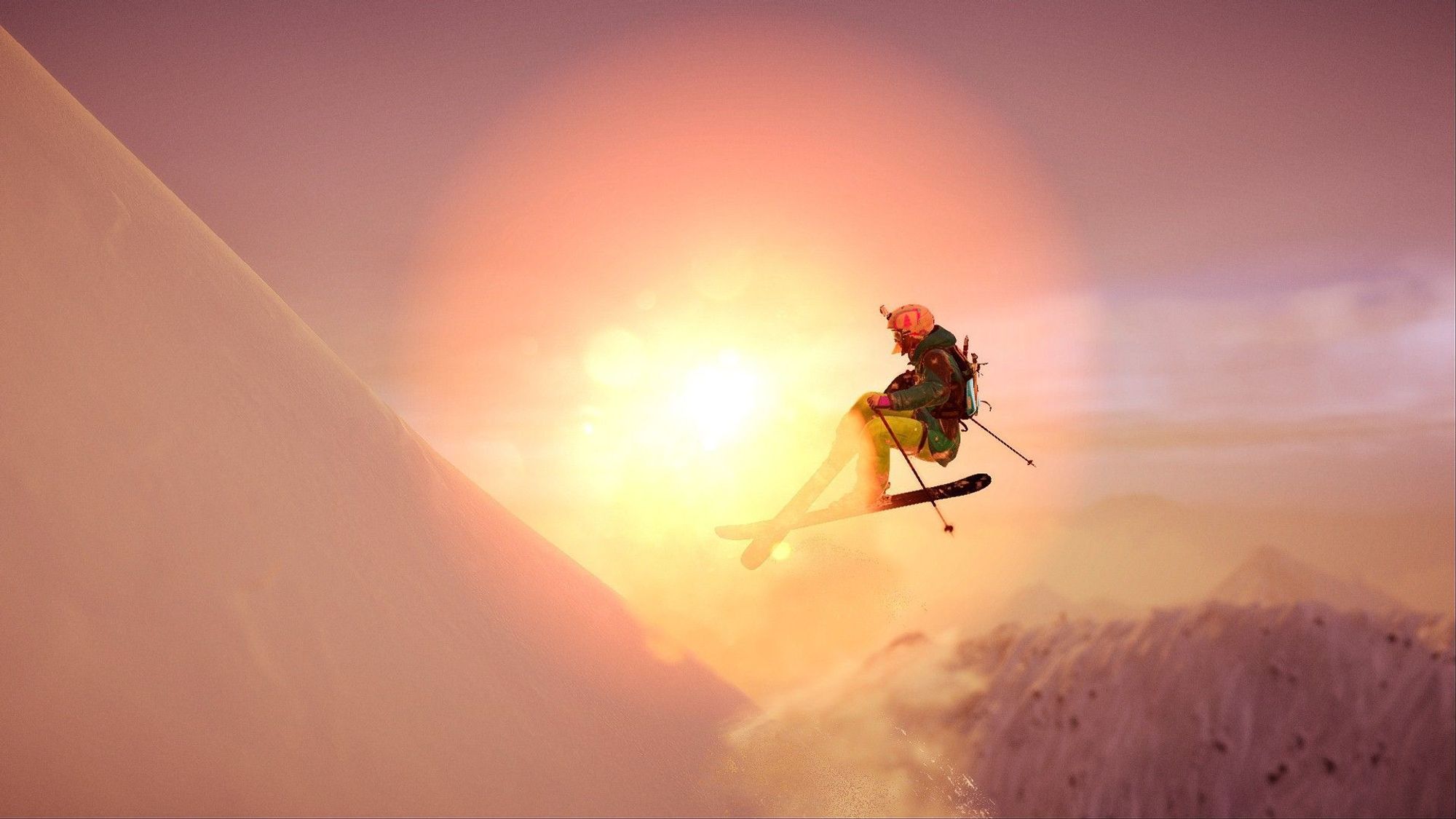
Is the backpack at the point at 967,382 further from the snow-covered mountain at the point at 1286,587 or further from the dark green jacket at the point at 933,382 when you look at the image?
the snow-covered mountain at the point at 1286,587

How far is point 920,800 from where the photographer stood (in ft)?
44.6

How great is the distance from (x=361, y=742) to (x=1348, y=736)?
15991 millimetres

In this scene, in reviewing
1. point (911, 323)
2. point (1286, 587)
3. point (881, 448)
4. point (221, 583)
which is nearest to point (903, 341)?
point (911, 323)

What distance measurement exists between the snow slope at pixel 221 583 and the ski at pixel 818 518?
490cm

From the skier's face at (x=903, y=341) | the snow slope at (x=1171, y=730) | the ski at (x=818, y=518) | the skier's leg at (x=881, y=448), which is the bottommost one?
the snow slope at (x=1171, y=730)

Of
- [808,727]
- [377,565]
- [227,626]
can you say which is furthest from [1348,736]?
[227,626]

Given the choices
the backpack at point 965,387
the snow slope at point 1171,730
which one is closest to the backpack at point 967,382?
the backpack at point 965,387

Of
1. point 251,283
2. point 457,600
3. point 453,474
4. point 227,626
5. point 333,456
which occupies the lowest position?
point 227,626

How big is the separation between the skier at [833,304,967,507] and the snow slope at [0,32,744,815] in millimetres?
6807

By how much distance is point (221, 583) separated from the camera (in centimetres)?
1032

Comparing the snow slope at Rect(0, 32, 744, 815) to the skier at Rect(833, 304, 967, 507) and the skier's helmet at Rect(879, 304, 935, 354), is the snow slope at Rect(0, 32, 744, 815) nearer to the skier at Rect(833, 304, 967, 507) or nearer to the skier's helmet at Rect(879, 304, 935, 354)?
the skier at Rect(833, 304, 967, 507)

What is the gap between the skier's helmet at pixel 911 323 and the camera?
8797 millimetres

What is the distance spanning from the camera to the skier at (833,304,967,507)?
8695 mm

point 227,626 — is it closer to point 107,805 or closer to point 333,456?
point 107,805
